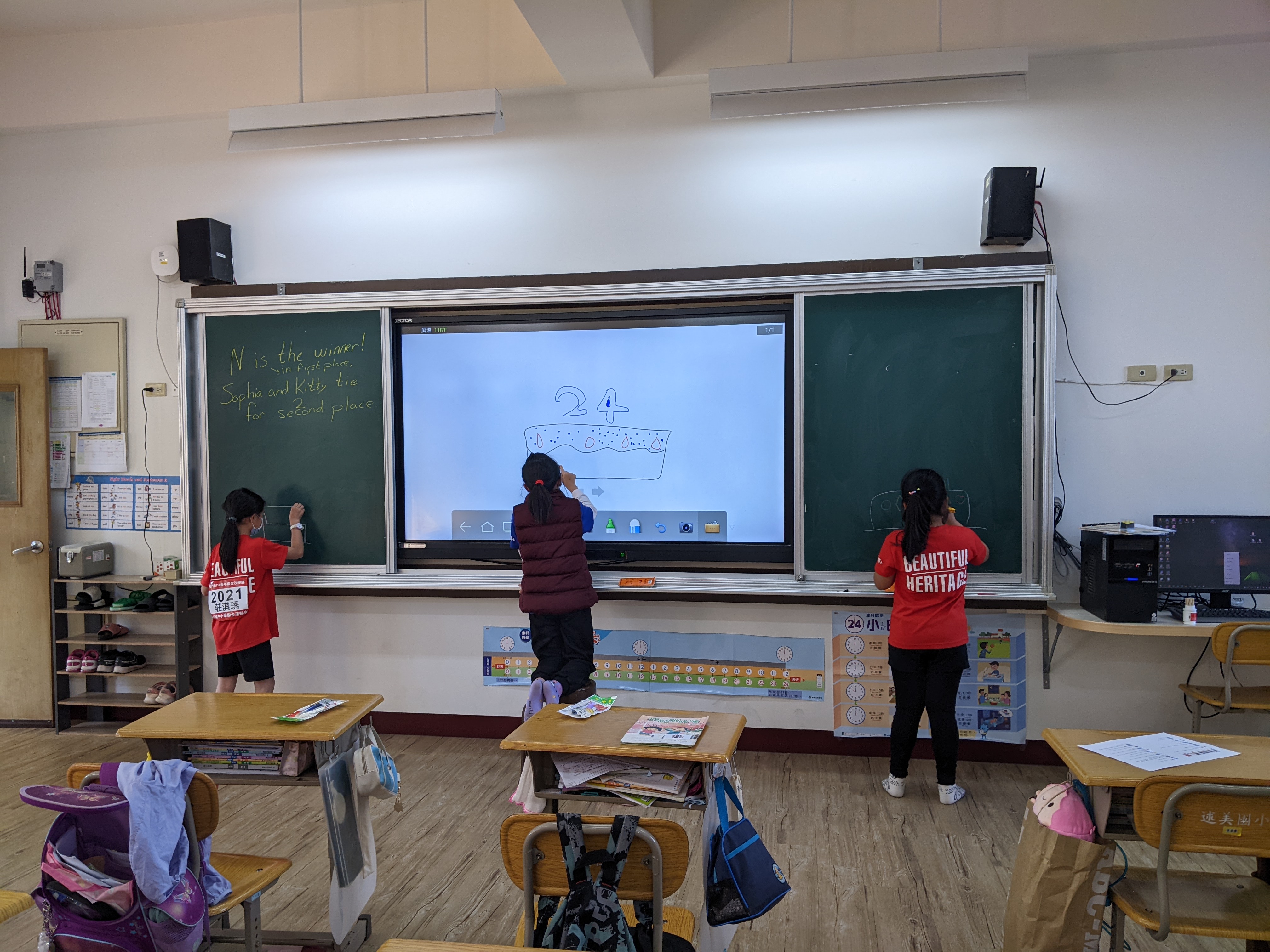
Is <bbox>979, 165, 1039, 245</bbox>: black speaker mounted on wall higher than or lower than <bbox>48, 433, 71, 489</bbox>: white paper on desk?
higher

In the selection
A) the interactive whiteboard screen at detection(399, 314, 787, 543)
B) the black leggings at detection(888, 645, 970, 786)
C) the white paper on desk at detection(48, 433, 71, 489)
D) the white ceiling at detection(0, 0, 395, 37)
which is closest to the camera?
the black leggings at detection(888, 645, 970, 786)

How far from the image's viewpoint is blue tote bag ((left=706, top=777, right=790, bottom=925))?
192 centimetres

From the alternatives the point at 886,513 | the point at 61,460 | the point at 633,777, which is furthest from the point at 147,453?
the point at 886,513

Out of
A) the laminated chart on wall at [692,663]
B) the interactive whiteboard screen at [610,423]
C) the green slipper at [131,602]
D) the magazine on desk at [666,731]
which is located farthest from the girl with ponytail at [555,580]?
the green slipper at [131,602]

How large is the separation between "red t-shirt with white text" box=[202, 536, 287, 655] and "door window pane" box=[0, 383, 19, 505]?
1683 mm

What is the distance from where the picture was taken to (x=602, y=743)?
2.21 metres

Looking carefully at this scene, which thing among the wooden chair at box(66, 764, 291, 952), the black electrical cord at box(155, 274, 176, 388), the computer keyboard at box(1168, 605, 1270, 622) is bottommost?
the wooden chair at box(66, 764, 291, 952)

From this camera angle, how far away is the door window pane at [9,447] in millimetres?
4656

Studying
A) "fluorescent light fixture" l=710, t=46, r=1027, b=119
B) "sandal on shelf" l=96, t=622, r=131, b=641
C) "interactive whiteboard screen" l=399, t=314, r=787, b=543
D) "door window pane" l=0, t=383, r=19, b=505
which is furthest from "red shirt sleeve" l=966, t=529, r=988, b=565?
"door window pane" l=0, t=383, r=19, b=505

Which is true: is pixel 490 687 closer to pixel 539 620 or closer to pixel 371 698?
pixel 539 620

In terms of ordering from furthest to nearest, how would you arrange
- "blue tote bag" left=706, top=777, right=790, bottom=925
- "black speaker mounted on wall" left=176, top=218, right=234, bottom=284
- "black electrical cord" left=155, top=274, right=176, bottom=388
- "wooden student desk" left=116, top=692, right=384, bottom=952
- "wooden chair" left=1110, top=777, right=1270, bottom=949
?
1. "black electrical cord" left=155, top=274, right=176, bottom=388
2. "black speaker mounted on wall" left=176, top=218, right=234, bottom=284
3. "wooden student desk" left=116, top=692, right=384, bottom=952
4. "blue tote bag" left=706, top=777, right=790, bottom=925
5. "wooden chair" left=1110, top=777, right=1270, bottom=949

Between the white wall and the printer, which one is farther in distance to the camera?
the printer

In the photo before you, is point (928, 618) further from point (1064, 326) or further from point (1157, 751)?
point (1064, 326)

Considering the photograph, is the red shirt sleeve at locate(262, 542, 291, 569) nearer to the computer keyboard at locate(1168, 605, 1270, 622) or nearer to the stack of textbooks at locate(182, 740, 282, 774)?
the stack of textbooks at locate(182, 740, 282, 774)
